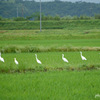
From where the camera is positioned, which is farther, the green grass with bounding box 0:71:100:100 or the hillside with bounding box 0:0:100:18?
the hillside with bounding box 0:0:100:18

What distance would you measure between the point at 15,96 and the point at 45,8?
359 feet

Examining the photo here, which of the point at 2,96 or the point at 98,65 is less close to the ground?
the point at 2,96

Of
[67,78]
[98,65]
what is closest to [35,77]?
[67,78]

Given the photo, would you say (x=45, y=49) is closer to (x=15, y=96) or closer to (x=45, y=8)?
(x=15, y=96)

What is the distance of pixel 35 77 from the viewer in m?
8.87

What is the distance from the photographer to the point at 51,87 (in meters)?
7.44

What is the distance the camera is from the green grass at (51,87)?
6.57m

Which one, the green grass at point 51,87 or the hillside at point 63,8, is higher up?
the green grass at point 51,87

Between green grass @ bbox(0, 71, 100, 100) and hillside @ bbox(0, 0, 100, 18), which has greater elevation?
green grass @ bbox(0, 71, 100, 100)

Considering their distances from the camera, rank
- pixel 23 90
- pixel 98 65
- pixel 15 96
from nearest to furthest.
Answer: pixel 15 96 < pixel 23 90 < pixel 98 65

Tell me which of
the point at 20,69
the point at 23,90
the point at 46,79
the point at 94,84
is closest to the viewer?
the point at 23,90

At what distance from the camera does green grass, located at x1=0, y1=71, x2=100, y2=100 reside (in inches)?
259

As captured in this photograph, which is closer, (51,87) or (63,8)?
(51,87)

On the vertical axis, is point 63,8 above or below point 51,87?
below
